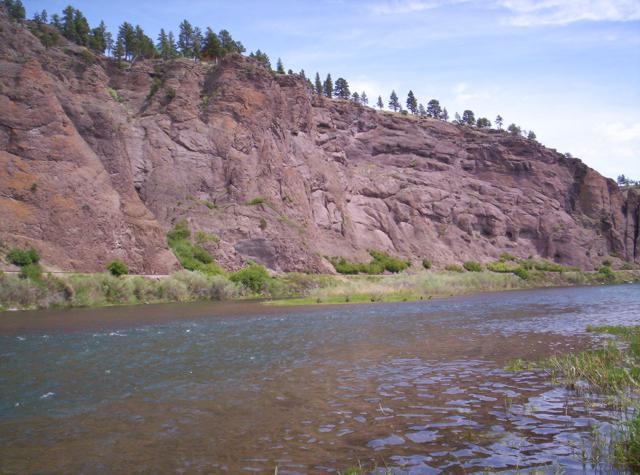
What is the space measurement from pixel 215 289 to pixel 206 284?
0.97 m

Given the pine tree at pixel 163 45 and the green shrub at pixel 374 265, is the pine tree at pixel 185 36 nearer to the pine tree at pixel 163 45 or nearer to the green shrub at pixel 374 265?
the pine tree at pixel 163 45

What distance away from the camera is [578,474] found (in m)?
7.45

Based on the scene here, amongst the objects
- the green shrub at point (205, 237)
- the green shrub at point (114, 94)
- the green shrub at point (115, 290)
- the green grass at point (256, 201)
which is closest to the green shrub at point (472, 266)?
the green grass at point (256, 201)

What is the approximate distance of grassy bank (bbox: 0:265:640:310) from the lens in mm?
39594

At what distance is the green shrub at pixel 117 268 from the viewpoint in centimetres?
4853

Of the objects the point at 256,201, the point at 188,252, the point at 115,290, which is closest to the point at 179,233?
the point at 188,252

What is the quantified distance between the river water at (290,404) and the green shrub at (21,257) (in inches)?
862

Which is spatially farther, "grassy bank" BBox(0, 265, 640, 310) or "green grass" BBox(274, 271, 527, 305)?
"green grass" BBox(274, 271, 527, 305)

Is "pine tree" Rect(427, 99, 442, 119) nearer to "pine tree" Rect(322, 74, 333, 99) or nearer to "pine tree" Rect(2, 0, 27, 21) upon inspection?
Answer: "pine tree" Rect(322, 74, 333, 99)

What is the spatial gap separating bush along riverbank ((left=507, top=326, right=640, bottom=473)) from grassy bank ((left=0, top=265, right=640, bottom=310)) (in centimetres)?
2931

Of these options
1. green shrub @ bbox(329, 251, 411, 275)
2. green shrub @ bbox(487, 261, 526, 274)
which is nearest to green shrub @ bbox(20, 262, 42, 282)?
green shrub @ bbox(329, 251, 411, 275)

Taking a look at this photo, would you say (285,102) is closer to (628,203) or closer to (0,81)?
(0,81)

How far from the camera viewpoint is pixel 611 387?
475 inches

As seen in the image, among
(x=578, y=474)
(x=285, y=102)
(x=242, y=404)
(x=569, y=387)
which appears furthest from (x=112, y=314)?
(x=285, y=102)
